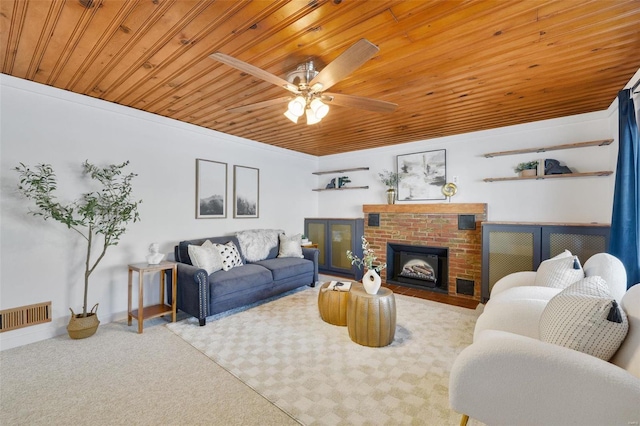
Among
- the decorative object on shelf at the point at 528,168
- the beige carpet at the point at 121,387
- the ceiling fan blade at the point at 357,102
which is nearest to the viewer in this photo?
the beige carpet at the point at 121,387

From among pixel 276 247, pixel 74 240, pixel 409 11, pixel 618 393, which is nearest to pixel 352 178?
pixel 276 247

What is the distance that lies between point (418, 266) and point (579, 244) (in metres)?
2.07

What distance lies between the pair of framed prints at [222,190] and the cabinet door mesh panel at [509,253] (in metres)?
3.72

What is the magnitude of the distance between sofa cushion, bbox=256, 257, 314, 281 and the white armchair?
2.86 m

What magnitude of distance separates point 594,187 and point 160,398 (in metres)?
5.02

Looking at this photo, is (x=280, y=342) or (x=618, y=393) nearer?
(x=618, y=393)

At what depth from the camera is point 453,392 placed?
50.6 inches

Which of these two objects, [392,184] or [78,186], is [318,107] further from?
[392,184]

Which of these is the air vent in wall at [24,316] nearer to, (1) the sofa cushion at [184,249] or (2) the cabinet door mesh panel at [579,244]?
(1) the sofa cushion at [184,249]

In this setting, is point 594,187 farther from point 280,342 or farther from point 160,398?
point 160,398

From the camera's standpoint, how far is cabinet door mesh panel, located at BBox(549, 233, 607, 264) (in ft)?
10.0

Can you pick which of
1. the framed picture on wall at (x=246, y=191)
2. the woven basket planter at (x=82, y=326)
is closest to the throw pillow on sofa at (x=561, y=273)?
the framed picture on wall at (x=246, y=191)

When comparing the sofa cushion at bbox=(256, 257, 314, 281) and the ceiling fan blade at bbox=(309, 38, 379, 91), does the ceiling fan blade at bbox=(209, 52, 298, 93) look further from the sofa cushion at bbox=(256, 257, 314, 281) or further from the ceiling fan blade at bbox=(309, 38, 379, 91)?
the sofa cushion at bbox=(256, 257, 314, 281)

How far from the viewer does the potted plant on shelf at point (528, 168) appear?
12.0 feet
